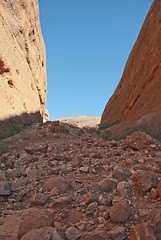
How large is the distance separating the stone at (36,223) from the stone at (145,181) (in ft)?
4.68

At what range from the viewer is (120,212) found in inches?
82.0

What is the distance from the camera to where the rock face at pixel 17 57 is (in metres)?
13.6

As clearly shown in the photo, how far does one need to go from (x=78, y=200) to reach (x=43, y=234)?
98cm

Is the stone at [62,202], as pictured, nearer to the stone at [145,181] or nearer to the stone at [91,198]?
the stone at [91,198]

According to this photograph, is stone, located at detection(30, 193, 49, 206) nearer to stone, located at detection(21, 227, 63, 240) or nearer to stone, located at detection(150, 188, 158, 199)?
stone, located at detection(21, 227, 63, 240)

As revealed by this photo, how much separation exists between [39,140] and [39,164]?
11.6 ft

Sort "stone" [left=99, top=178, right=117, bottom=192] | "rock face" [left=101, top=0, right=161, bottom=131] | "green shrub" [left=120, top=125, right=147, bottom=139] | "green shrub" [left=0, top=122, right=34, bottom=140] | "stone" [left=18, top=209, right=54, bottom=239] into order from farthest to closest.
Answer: "rock face" [left=101, top=0, right=161, bottom=131], "green shrub" [left=0, top=122, right=34, bottom=140], "green shrub" [left=120, top=125, right=147, bottom=139], "stone" [left=99, top=178, right=117, bottom=192], "stone" [left=18, top=209, right=54, bottom=239]

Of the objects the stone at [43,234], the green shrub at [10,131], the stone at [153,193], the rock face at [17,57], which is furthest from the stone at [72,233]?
the rock face at [17,57]

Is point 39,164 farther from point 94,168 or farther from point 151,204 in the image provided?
point 151,204

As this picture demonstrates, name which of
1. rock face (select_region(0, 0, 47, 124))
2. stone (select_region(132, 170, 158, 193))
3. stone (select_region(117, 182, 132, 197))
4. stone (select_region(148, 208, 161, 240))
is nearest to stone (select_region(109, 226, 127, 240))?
stone (select_region(148, 208, 161, 240))

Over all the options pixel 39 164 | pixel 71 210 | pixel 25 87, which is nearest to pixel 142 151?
pixel 39 164

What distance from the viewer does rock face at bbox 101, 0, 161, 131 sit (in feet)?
37.6

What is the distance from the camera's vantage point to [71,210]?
2.43 m

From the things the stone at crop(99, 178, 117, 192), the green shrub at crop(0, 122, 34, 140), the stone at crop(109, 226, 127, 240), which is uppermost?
the green shrub at crop(0, 122, 34, 140)
